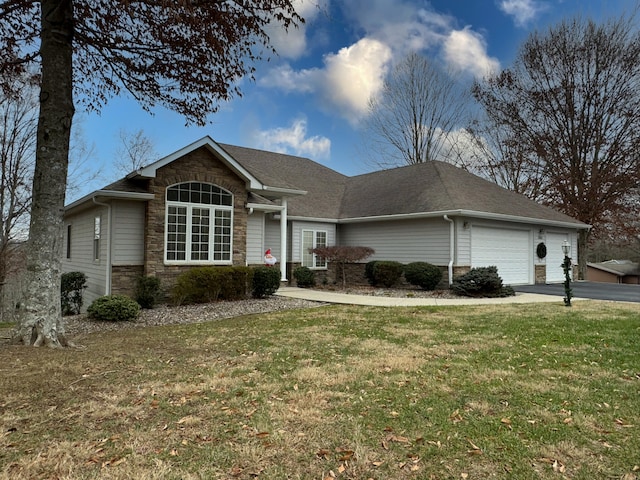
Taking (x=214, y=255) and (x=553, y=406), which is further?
(x=214, y=255)

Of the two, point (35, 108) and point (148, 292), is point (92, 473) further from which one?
point (35, 108)

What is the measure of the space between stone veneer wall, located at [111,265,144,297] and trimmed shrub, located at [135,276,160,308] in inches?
19.0

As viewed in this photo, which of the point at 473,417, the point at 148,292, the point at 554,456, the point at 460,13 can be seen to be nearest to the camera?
the point at 554,456

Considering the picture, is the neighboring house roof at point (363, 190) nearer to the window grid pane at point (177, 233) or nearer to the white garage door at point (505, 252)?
the white garage door at point (505, 252)

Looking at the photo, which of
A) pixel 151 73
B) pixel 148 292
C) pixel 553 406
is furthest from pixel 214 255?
pixel 553 406

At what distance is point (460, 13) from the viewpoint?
16734 millimetres

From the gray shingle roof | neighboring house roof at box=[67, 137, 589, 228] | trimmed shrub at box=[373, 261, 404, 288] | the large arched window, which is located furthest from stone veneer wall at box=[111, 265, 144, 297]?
trimmed shrub at box=[373, 261, 404, 288]

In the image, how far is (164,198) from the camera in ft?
36.2

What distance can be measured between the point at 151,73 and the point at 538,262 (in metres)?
15.8

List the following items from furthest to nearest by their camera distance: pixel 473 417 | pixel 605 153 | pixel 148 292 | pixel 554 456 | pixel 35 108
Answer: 1. pixel 605 153
2. pixel 35 108
3. pixel 148 292
4. pixel 473 417
5. pixel 554 456

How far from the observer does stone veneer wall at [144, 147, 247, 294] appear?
10.9 m

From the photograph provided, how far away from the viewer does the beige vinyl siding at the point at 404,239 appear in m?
14.8

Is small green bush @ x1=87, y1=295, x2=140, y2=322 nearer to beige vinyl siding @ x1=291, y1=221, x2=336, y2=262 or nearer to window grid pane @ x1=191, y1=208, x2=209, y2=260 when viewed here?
window grid pane @ x1=191, y1=208, x2=209, y2=260

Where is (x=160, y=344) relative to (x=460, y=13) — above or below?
below
